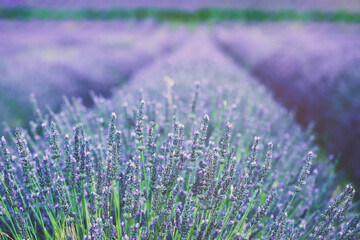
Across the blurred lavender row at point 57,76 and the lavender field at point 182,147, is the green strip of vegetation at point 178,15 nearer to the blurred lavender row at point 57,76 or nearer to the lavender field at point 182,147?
the lavender field at point 182,147

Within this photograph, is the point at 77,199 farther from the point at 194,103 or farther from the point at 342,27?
the point at 342,27

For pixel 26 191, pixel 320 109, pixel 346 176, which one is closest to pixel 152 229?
pixel 26 191

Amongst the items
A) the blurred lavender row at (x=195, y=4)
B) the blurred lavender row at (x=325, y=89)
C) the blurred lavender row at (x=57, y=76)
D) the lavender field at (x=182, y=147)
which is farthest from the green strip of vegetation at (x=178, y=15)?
the blurred lavender row at (x=325, y=89)

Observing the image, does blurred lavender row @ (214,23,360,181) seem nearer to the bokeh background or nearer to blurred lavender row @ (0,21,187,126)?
the bokeh background

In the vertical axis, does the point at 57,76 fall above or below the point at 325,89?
below

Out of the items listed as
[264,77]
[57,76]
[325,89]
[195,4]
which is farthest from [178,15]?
[325,89]

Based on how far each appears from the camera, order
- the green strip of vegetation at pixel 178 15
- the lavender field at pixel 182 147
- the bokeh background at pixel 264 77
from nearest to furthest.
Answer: the lavender field at pixel 182 147 → the bokeh background at pixel 264 77 → the green strip of vegetation at pixel 178 15

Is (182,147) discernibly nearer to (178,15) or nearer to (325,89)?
(325,89)
